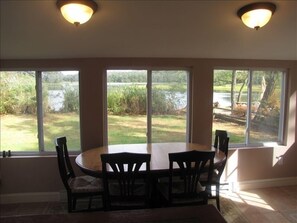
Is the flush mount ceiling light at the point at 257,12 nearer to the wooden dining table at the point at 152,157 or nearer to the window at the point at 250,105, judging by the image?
the window at the point at 250,105

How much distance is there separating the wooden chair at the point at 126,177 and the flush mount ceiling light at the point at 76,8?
1252 mm

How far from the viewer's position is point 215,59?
3473 mm

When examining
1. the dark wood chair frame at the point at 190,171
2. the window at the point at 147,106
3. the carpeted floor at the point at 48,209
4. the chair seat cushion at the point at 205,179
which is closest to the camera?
the dark wood chair frame at the point at 190,171

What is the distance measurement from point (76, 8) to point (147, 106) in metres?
1.81

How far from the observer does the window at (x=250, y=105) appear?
368 cm

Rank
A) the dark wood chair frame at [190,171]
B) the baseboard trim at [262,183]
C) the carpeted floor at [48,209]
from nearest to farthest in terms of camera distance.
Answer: the dark wood chair frame at [190,171] < the carpeted floor at [48,209] < the baseboard trim at [262,183]

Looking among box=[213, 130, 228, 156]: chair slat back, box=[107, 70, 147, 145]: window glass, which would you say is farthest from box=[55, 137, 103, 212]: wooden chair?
box=[213, 130, 228, 156]: chair slat back

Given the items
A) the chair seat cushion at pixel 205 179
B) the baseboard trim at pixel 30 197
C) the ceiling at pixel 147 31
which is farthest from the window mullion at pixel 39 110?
the chair seat cushion at pixel 205 179

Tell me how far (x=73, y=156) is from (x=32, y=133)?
70 cm

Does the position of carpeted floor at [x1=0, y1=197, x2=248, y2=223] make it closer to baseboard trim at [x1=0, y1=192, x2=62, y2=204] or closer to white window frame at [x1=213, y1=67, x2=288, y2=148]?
baseboard trim at [x1=0, y1=192, x2=62, y2=204]

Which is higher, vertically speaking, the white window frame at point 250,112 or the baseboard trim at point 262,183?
the white window frame at point 250,112

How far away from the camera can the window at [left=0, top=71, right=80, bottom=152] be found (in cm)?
336

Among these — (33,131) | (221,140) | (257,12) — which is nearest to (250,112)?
(221,140)

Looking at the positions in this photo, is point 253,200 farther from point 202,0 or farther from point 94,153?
point 202,0
